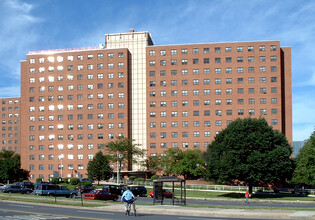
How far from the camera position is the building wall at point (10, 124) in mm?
181625

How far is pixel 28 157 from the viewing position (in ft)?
365

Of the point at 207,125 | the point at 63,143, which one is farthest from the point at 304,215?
the point at 63,143

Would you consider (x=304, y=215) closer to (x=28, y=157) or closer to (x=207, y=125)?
(x=207, y=125)

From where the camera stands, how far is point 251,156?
2416 inches

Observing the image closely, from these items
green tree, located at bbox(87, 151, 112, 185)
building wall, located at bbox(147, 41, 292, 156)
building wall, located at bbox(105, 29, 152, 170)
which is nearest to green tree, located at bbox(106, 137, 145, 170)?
green tree, located at bbox(87, 151, 112, 185)

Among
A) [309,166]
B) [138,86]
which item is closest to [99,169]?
[138,86]

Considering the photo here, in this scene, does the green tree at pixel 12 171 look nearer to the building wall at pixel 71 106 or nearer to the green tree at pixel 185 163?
the building wall at pixel 71 106

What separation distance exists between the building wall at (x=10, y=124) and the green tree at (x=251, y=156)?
136537 millimetres

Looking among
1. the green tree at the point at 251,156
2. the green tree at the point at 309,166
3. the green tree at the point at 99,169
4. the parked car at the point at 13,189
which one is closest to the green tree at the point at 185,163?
the green tree at the point at 99,169

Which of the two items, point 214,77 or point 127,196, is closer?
point 127,196

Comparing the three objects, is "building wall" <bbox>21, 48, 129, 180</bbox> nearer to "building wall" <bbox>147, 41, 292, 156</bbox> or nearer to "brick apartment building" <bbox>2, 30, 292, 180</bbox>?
"brick apartment building" <bbox>2, 30, 292, 180</bbox>

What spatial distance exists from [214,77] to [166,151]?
23.0 metres

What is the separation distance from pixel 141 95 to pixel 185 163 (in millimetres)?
27023

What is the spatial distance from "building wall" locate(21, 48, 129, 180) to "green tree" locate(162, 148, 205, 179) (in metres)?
16.7
